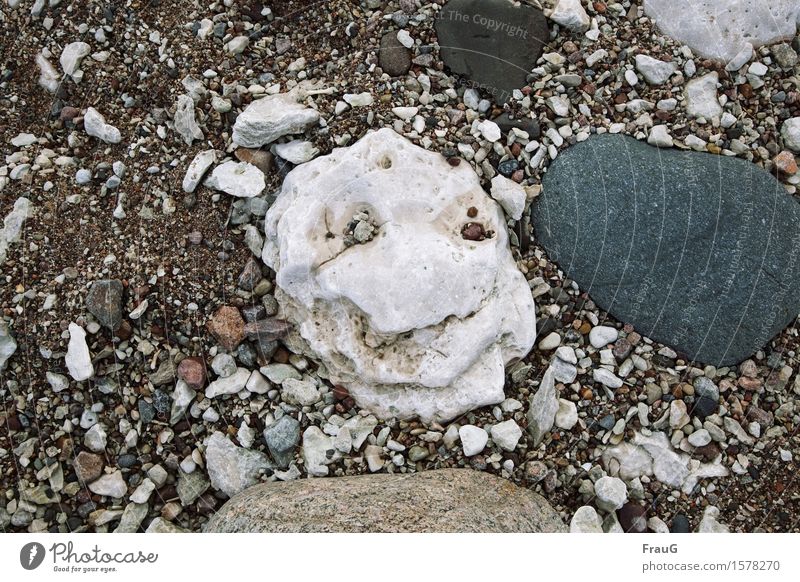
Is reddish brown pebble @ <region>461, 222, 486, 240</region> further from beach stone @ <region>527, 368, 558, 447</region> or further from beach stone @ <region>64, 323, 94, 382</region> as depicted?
beach stone @ <region>64, 323, 94, 382</region>

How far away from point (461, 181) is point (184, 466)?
1826mm

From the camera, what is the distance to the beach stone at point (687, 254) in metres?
3.10

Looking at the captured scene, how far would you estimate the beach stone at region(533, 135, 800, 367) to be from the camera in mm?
3102

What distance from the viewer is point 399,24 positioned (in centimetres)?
341

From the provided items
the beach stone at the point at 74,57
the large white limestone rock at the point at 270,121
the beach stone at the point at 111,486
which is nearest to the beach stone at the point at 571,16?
the large white limestone rock at the point at 270,121

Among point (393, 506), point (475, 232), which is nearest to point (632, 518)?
point (393, 506)

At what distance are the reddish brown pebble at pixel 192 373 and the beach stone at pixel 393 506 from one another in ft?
1.82

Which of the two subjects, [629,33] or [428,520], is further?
[629,33]

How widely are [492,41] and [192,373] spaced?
85.7 inches

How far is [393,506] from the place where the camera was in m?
2.64

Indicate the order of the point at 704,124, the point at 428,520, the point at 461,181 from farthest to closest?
the point at 704,124 → the point at 461,181 → the point at 428,520

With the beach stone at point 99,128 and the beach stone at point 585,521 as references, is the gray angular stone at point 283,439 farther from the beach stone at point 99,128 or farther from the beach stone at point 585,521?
the beach stone at point 99,128

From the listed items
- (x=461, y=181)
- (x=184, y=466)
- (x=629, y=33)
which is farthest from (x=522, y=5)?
(x=184, y=466)
